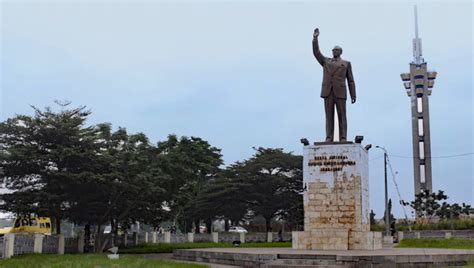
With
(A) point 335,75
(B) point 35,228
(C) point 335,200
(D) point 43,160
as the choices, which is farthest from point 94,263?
(B) point 35,228

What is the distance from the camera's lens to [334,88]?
17.7 metres

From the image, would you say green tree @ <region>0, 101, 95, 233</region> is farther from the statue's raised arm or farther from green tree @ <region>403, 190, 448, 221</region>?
green tree @ <region>403, 190, 448, 221</region>

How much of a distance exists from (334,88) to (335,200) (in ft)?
11.7

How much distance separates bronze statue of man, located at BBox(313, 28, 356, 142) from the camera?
1764 centimetres

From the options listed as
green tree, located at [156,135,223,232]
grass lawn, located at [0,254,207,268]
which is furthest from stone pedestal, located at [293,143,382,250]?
green tree, located at [156,135,223,232]

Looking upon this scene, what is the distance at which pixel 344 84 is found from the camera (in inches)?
698

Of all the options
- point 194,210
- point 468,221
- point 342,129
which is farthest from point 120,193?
point 468,221

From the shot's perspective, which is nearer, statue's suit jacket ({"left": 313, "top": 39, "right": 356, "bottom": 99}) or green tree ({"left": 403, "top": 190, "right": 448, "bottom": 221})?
statue's suit jacket ({"left": 313, "top": 39, "right": 356, "bottom": 99})

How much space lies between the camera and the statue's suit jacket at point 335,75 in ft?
58.0

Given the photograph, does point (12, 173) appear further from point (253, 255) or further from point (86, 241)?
point (253, 255)

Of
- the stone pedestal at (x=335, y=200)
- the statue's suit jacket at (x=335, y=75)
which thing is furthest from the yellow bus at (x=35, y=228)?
the statue's suit jacket at (x=335, y=75)

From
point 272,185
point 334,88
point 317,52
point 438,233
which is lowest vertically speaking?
point 438,233

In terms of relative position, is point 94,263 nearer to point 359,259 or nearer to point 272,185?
point 359,259

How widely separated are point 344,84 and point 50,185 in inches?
536
